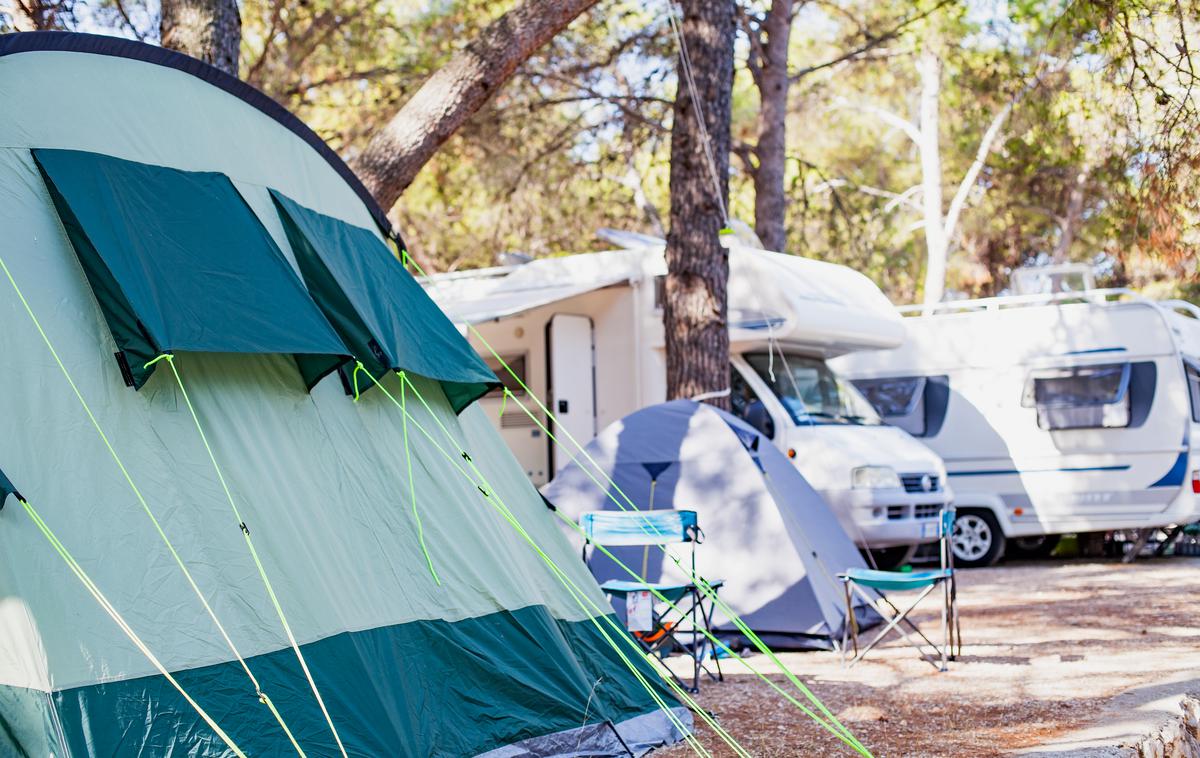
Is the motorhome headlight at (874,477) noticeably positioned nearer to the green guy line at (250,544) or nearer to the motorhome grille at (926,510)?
the motorhome grille at (926,510)

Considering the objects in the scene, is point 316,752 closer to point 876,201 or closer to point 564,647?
point 564,647

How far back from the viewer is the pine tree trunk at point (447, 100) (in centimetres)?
738

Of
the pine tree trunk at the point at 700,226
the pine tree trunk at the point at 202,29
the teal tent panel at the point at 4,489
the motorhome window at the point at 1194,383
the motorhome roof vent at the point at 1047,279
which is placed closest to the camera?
the teal tent panel at the point at 4,489

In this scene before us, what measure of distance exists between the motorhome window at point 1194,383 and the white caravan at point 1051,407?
1cm

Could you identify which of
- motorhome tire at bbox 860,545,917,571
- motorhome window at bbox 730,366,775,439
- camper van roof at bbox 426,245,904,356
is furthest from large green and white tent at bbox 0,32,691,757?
motorhome tire at bbox 860,545,917,571

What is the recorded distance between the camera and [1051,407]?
11500 mm

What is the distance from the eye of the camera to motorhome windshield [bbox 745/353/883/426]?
1025cm

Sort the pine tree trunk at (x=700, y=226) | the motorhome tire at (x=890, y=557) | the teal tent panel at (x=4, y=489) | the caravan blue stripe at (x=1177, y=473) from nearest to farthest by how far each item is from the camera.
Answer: the teal tent panel at (x=4, y=489) < the pine tree trunk at (x=700, y=226) < the caravan blue stripe at (x=1177, y=473) < the motorhome tire at (x=890, y=557)

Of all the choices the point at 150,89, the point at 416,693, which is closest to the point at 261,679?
the point at 416,693

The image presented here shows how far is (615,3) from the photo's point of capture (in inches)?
572

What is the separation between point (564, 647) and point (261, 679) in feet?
4.43

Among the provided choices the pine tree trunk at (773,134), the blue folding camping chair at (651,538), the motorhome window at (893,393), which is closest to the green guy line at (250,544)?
the blue folding camping chair at (651,538)

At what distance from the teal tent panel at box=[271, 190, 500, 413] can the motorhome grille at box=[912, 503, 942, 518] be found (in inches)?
226

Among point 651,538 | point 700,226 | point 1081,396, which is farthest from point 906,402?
point 651,538
